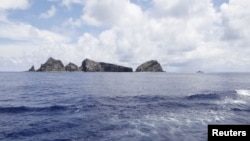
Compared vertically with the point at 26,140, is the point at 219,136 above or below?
above

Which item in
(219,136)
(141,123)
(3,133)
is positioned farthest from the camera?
(141,123)

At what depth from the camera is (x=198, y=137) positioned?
3077cm

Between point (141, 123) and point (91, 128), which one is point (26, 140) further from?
point (141, 123)

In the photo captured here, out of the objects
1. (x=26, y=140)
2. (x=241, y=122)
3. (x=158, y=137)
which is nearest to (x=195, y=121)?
(x=241, y=122)

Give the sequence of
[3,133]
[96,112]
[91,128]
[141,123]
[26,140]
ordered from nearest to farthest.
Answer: [26,140], [3,133], [91,128], [141,123], [96,112]

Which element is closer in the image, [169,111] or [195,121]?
[195,121]

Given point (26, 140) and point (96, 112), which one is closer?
point (26, 140)

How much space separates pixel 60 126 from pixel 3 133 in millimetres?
7151

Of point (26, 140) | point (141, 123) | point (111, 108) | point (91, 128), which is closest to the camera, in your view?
point (26, 140)

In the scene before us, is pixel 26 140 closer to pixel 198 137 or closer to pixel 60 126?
pixel 60 126

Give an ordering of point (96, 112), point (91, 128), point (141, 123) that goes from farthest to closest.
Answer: point (96, 112), point (141, 123), point (91, 128)

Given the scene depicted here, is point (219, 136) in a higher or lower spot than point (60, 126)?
higher

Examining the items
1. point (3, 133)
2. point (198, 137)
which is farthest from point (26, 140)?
point (198, 137)

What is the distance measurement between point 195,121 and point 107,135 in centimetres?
1576
